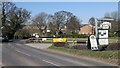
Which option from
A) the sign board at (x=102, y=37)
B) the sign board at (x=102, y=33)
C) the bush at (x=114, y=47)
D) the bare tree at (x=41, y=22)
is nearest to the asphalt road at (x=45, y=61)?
the bush at (x=114, y=47)

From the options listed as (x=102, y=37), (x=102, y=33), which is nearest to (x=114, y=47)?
(x=102, y=37)

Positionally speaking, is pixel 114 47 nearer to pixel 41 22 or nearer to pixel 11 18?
pixel 11 18

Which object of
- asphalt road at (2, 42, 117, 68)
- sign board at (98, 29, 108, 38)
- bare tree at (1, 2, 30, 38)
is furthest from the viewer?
bare tree at (1, 2, 30, 38)

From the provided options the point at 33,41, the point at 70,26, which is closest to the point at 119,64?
the point at 33,41

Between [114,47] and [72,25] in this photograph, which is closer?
[114,47]

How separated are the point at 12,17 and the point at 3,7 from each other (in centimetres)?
444

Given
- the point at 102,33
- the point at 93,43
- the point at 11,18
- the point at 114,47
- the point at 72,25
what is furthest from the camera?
the point at 72,25

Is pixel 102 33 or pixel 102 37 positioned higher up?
pixel 102 33

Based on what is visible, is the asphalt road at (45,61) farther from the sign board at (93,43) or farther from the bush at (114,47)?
the bush at (114,47)

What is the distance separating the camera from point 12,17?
94.6m

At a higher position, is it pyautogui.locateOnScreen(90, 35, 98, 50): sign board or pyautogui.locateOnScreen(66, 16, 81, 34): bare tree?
pyautogui.locateOnScreen(66, 16, 81, 34): bare tree

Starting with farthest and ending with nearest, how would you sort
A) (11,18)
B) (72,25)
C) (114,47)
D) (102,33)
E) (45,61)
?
(72,25)
(11,18)
(102,33)
(114,47)
(45,61)

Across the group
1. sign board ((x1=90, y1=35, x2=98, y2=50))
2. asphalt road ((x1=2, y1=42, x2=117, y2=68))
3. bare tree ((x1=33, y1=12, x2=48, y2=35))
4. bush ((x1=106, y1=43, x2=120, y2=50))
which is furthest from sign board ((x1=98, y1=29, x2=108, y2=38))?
bare tree ((x1=33, y1=12, x2=48, y2=35))

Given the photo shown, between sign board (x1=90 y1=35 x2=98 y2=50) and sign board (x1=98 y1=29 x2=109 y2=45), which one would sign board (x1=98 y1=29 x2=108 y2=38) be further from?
sign board (x1=90 y1=35 x2=98 y2=50)
